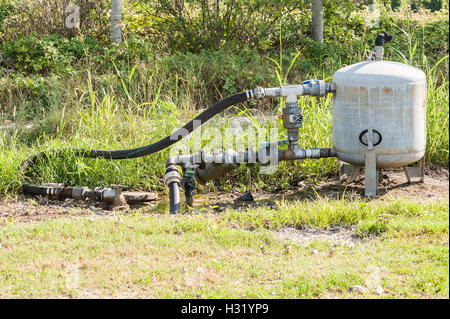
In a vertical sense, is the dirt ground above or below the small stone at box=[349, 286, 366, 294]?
above

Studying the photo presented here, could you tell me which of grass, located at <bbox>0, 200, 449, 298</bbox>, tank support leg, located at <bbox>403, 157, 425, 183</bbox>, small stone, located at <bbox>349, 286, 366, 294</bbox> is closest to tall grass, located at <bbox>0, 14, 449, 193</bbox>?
tank support leg, located at <bbox>403, 157, 425, 183</bbox>

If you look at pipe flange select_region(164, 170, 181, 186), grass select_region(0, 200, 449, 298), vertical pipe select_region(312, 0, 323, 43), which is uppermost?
vertical pipe select_region(312, 0, 323, 43)

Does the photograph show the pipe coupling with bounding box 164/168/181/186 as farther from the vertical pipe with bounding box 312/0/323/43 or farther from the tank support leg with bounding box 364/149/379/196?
the vertical pipe with bounding box 312/0/323/43

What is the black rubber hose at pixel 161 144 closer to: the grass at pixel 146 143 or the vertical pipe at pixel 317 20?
the grass at pixel 146 143

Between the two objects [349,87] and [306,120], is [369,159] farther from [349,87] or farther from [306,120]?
[306,120]

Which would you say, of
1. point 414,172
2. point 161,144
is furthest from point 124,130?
point 414,172

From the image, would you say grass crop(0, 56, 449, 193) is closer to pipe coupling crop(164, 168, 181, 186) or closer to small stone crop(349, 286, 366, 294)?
pipe coupling crop(164, 168, 181, 186)

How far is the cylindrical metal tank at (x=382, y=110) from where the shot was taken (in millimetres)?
5652

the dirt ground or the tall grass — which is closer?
the dirt ground

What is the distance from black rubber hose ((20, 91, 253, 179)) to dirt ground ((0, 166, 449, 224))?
19.5 inches

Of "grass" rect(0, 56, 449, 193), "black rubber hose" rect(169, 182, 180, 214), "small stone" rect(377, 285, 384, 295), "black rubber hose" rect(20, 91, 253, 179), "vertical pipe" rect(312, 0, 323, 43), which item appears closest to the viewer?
"small stone" rect(377, 285, 384, 295)

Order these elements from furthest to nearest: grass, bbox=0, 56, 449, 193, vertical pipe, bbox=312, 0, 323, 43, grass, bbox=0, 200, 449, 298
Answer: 1. vertical pipe, bbox=312, 0, 323, 43
2. grass, bbox=0, 56, 449, 193
3. grass, bbox=0, 200, 449, 298

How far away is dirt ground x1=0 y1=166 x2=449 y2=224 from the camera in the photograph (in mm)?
5680

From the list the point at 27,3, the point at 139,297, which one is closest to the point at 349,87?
the point at 139,297
